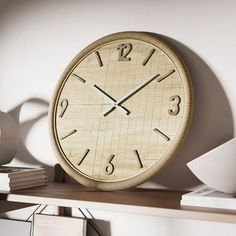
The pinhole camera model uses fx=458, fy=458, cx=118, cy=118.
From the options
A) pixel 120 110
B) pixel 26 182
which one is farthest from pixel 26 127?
pixel 120 110

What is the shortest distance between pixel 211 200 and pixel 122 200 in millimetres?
202

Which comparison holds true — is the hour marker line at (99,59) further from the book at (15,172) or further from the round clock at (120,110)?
the book at (15,172)

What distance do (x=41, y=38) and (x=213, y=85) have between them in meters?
0.57

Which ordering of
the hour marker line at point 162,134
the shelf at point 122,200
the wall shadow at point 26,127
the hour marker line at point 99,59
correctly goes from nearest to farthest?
the shelf at point 122,200, the hour marker line at point 162,134, the hour marker line at point 99,59, the wall shadow at point 26,127

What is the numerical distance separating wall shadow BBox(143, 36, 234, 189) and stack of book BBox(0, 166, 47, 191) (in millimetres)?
347

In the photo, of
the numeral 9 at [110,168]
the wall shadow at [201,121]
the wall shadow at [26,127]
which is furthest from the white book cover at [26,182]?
the wall shadow at [201,121]

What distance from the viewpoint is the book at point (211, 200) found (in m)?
0.89

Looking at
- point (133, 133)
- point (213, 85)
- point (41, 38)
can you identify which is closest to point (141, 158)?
point (133, 133)

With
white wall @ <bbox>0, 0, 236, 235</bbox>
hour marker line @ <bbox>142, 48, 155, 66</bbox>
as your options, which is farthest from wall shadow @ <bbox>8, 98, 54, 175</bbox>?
hour marker line @ <bbox>142, 48, 155, 66</bbox>

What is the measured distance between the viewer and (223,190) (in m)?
0.93

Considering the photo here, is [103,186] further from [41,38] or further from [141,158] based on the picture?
[41,38]

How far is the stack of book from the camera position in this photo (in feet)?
3.78

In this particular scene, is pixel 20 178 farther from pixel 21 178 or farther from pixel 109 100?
pixel 109 100

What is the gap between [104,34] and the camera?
128 centimetres
